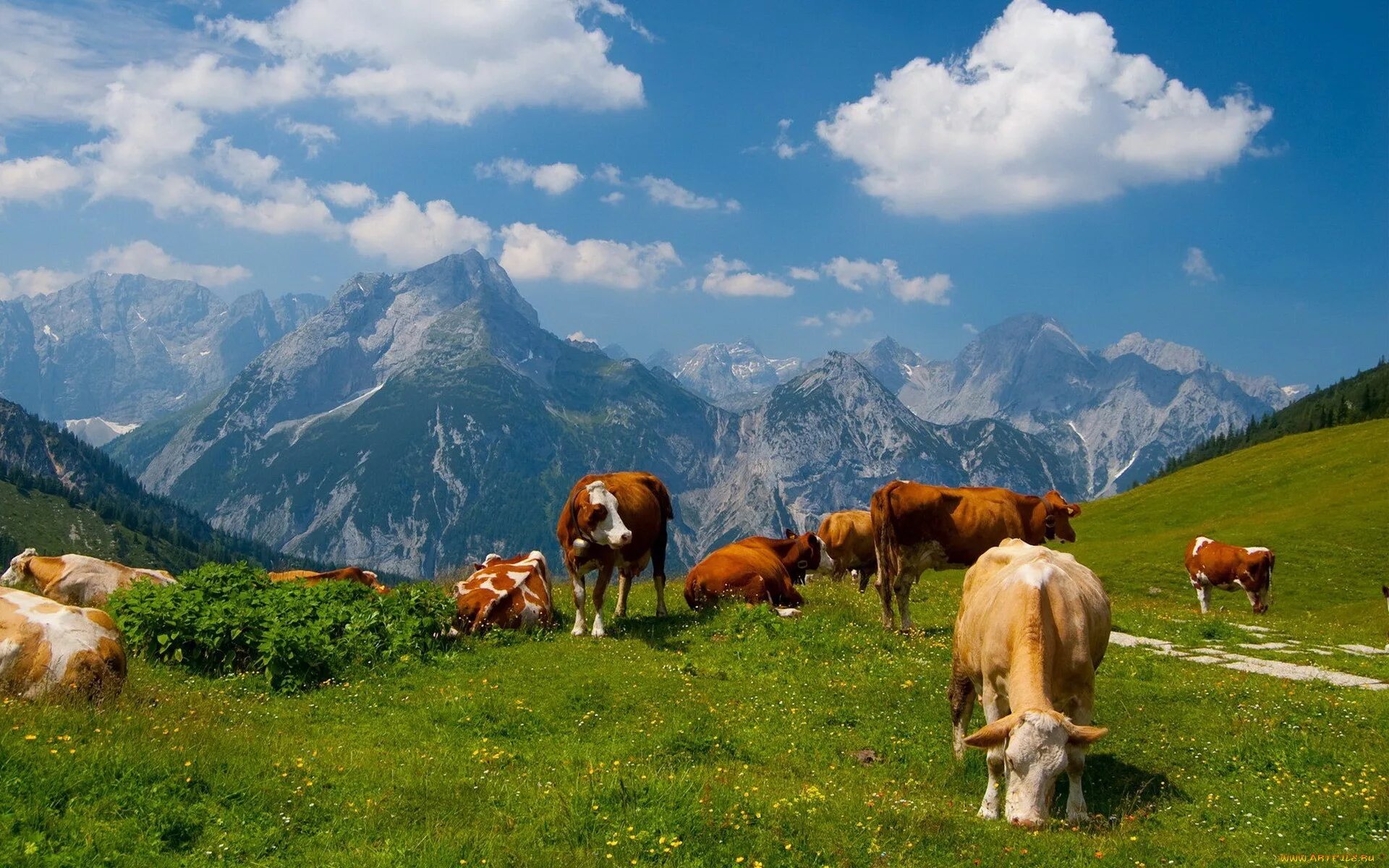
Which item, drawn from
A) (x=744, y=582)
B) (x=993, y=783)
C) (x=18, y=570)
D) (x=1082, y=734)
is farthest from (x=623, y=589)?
(x=18, y=570)

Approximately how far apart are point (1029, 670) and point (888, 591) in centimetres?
1102

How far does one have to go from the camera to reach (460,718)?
1316 centimetres

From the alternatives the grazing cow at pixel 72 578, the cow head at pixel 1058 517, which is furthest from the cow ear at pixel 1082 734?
the grazing cow at pixel 72 578

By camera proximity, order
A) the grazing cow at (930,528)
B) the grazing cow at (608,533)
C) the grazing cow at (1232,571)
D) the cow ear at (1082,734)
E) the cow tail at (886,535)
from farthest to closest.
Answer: the grazing cow at (1232,571)
the cow tail at (886,535)
the grazing cow at (930,528)
the grazing cow at (608,533)
the cow ear at (1082,734)

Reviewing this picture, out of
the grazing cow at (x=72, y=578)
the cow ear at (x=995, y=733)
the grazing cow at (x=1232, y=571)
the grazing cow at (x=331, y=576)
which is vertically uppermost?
the grazing cow at (x=72, y=578)

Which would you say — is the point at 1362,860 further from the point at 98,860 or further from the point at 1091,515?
the point at 1091,515

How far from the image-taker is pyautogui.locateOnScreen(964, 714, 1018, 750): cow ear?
9.60 metres

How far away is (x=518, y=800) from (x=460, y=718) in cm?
380

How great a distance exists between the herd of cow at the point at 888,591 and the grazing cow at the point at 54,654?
0.06 feet

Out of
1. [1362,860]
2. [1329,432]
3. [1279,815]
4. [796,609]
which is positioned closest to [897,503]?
[796,609]

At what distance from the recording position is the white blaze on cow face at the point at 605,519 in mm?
19031

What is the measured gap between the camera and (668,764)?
38.0 ft

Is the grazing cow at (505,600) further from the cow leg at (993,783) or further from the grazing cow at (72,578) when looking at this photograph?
the cow leg at (993,783)

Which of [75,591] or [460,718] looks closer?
[460,718]
